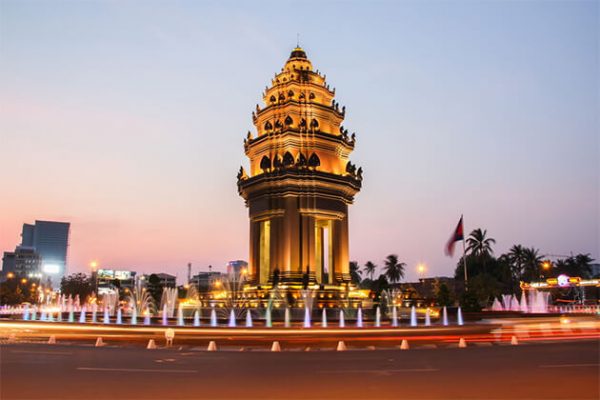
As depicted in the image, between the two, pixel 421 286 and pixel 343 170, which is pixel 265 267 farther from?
pixel 421 286

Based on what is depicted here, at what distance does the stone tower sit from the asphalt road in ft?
103

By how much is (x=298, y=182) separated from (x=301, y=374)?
38.8 metres

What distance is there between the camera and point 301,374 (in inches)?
528

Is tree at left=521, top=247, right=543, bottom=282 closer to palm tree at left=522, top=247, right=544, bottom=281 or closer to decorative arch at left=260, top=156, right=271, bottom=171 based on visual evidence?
palm tree at left=522, top=247, right=544, bottom=281

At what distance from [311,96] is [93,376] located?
46.2 meters

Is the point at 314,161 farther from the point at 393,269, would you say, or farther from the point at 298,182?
the point at 393,269

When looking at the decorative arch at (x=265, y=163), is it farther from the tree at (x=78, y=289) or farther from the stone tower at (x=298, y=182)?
the tree at (x=78, y=289)

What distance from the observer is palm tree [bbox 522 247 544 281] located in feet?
329

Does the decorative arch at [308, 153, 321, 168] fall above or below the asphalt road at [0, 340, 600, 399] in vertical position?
above

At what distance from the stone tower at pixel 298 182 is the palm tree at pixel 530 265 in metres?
58.1

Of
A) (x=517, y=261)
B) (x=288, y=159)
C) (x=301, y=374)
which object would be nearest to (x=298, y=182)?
(x=288, y=159)

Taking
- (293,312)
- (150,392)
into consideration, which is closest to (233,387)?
(150,392)

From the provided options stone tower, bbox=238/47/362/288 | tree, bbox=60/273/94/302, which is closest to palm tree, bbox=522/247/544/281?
stone tower, bbox=238/47/362/288

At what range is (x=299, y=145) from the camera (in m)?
53.7
